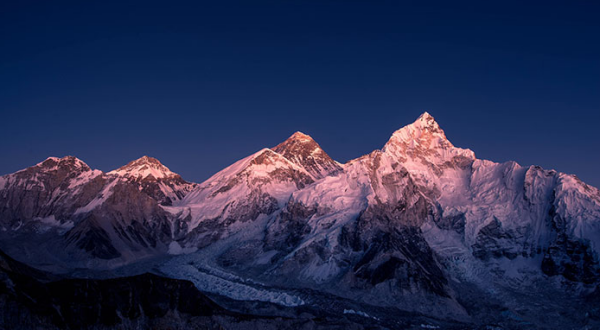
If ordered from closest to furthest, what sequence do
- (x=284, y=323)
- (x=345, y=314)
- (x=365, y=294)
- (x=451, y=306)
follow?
(x=284, y=323)
(x=345, y=314)
(x=451, y=306)
(x=365, y=294)

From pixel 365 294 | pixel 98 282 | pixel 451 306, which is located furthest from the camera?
pixel 365 294

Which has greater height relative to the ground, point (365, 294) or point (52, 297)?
point (365, 294)

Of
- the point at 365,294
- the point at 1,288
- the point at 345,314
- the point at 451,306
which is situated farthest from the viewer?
the point at 365,294

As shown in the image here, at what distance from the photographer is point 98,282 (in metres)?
106

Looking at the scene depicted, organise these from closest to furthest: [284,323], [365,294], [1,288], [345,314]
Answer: [1,288]
[284,323]
[345,314]
[365,294]

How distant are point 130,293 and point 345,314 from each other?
238 feet

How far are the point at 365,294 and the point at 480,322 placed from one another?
38645mm

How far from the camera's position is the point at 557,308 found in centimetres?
→ 18150

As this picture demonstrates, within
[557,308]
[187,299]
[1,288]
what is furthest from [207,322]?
[557,308]

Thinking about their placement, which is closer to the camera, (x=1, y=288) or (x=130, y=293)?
(x=1, y=288)

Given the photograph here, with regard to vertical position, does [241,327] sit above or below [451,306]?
below

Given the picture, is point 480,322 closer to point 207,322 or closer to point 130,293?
point 207,322

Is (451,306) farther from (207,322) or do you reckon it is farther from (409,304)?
(207,322)

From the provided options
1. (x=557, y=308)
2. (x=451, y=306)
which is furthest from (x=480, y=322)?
(x=557, y=308)
